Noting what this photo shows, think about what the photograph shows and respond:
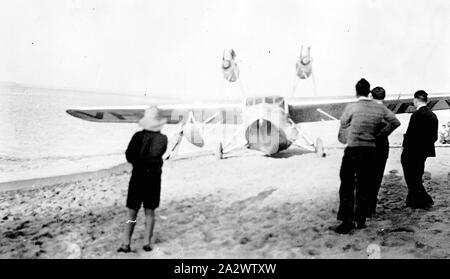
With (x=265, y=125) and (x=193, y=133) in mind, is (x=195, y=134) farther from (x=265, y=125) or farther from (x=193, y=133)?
(x=265, y=125)

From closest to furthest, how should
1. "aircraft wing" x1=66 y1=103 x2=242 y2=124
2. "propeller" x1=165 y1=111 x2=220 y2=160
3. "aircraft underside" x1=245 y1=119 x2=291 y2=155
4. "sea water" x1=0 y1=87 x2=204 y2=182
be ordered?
"aircraft underside" x1=245 y1=119 x2=291 y2=155
"propeller" x1=165 y1=111 x2=220 y2=160
"aircraft wing" x1=66 y1=103 x2=242 y2=124
"sea water" x1=0 y1=87 x2=204 y2=182

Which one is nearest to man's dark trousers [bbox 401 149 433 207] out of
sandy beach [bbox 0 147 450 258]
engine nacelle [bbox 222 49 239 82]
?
sandy beach [bbox 0 147 450 258]

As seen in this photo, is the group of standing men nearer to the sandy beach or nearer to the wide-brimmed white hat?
the sandy beach

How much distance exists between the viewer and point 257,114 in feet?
25.8

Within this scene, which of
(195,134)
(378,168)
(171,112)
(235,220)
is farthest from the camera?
(171,112)

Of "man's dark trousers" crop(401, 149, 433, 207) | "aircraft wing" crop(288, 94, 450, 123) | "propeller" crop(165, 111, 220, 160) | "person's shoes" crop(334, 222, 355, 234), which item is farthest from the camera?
"aircraft wing" crop(288, 94, 450, 123)

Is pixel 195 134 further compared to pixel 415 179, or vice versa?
pixel 195 134

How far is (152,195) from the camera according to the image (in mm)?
3201

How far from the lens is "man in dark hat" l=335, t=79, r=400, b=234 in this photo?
11.2 feet

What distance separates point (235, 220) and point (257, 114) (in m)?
4.26

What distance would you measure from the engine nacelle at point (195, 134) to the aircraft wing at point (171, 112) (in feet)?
1.99

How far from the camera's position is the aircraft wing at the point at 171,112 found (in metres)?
8.84

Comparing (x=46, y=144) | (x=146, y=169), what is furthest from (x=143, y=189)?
(x=46, y=144)

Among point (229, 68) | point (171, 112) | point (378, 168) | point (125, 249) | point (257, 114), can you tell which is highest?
point (229, 68)
